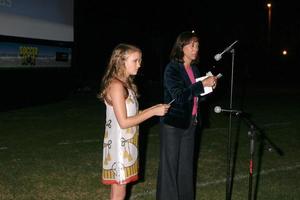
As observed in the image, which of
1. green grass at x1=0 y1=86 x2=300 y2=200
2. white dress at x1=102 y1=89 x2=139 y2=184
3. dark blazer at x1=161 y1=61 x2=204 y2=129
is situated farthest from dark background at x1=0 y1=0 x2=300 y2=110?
white dress at x1=102 y1=89 x2=139 y2=184

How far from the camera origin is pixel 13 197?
620cm

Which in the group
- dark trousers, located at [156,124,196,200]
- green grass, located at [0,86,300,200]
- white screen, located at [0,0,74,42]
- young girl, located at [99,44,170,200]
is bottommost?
green grass, located at [0,86,300,200]

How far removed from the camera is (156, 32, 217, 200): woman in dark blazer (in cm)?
488

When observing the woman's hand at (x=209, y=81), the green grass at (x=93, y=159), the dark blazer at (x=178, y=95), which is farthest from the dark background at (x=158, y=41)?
the woman's hand at (x=209, y=81)

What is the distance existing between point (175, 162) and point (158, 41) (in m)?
27.0

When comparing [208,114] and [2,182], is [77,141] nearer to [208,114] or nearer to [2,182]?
[2,182]

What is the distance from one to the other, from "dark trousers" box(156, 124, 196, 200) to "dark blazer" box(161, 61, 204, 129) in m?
0.13

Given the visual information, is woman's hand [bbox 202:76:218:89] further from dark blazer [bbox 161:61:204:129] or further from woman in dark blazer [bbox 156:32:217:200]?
dark blazer [bbox 161:61:204:129]

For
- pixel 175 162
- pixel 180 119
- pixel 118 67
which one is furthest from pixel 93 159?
pixel 118 67

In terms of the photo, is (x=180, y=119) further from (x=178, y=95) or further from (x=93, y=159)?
(x=93, y=159)

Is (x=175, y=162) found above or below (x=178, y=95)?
below

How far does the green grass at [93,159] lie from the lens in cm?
654

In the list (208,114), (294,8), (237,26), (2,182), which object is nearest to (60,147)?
(2,182)

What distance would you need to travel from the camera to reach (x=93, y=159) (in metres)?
8.42
